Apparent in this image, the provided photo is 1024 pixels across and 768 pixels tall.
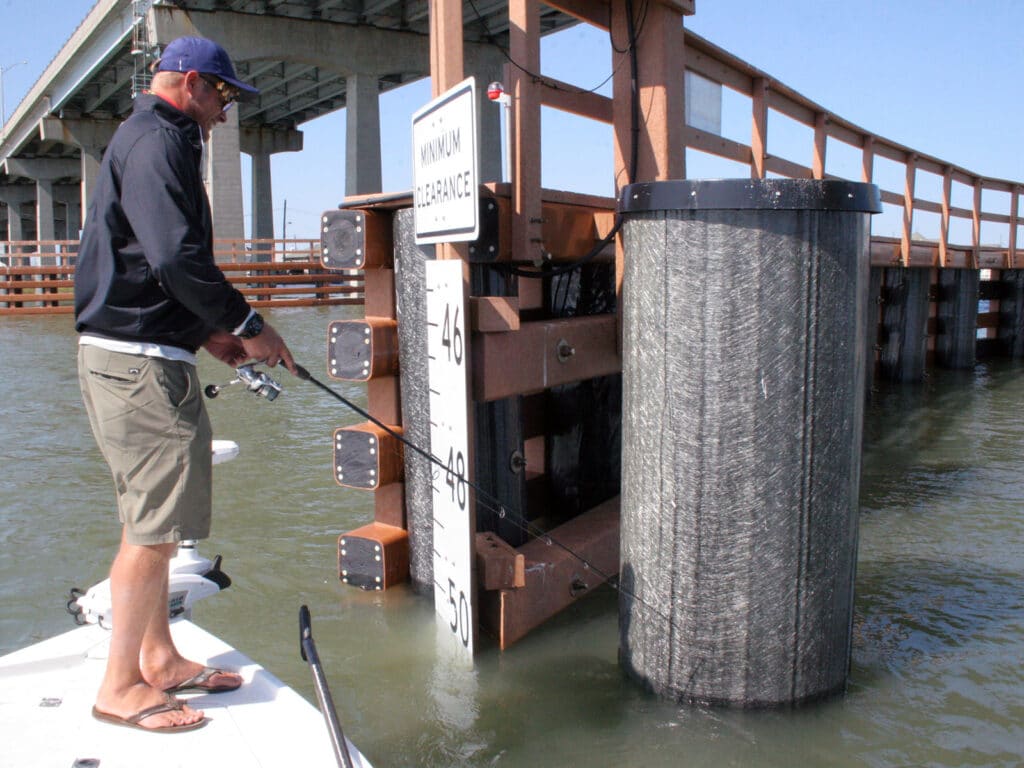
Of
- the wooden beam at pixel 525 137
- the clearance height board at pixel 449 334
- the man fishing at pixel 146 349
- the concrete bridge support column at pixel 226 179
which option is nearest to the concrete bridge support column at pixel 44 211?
the concrete bridge support column at pixel 226 179

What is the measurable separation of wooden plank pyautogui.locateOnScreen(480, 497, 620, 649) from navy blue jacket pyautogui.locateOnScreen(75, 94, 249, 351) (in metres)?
1.67

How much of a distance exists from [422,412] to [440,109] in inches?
50.1

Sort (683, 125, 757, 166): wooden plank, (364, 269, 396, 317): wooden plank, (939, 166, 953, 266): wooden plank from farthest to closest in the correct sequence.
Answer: (939, 166, 953, 266): wooden plank, (683, 125, 757, 166): wooden plank, (364, 269, 396, 317): wooden plank

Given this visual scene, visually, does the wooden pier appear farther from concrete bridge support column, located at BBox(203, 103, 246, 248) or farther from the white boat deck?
concrete bridge support column, located at BBox(203, 103, 246, 248)

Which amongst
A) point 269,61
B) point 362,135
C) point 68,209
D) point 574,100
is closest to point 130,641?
point 574,100

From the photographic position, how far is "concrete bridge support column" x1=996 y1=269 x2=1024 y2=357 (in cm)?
1620

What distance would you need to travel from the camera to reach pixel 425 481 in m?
4.06

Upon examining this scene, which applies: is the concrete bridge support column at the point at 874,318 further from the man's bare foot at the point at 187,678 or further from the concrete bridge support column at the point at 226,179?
the concrete bridge support column at the point at 226,179

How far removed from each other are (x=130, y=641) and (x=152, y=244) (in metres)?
1.06

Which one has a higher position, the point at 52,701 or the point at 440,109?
the point at 440,109

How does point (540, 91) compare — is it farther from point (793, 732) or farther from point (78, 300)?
point (793, 732)

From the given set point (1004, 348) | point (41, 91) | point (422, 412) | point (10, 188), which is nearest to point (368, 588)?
point (422, 412)

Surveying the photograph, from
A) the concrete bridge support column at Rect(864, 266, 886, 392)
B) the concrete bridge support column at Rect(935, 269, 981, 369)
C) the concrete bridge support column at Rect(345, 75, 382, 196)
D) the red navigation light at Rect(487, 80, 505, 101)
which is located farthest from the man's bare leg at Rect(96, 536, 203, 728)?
the concrete bridge support column at Rect(345, 75, 382, 196)

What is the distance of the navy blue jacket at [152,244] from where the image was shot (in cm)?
243
